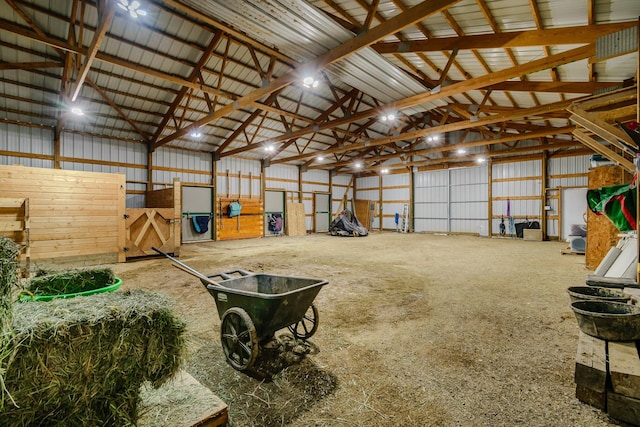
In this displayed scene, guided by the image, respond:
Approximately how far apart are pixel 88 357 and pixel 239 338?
140cm

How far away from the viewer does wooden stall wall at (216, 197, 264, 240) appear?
1387 centimetres

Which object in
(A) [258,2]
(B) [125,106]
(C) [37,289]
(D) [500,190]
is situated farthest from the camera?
(D) [500,190]

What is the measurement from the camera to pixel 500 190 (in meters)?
14.9

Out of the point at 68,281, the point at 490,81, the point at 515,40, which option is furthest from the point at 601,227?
the point at 68,281

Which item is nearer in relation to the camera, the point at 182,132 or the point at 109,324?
the point at 109,324

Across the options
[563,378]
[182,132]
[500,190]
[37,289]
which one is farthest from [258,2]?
[500,190]

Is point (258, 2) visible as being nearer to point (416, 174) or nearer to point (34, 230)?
point (34, 230)

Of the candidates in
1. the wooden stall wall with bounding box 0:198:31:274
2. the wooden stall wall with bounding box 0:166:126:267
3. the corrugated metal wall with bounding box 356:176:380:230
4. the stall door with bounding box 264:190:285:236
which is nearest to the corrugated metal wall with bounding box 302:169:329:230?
the stall door with bounding box 264:190:285:236

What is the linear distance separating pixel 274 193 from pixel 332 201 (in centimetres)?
497

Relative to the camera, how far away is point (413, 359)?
2.75 meters

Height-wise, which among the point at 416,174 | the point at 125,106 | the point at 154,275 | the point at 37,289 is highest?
the point at 125,106

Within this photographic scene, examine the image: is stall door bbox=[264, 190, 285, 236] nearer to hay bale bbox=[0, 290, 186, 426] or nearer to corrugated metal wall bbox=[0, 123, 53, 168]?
corrugated metal wall bbox=[0, 123, 53, 168]

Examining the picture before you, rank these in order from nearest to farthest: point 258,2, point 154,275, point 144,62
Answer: point 258,2
point 154,275
point 144,62

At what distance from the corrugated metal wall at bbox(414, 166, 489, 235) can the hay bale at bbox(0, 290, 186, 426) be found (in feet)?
55.0
